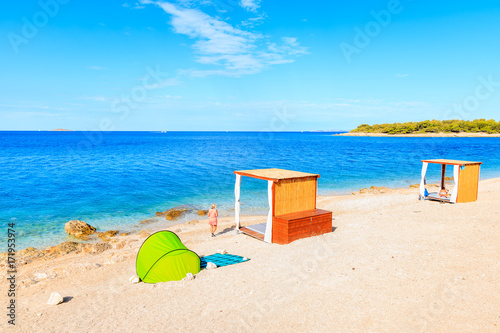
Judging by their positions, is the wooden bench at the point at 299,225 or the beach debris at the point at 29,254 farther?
the beach debris at the point at 29,254

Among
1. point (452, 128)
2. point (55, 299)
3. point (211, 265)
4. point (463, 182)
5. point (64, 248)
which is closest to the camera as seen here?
point (55, 299)

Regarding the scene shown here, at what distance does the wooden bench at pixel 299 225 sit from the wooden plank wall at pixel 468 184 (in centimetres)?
1081

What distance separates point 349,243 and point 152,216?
12927 mm

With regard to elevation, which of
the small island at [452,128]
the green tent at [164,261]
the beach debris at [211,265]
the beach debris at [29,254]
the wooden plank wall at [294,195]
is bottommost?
the beach debris at [29,254]

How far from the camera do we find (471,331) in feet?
19.9

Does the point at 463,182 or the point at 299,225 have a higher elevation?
the point at 463,182

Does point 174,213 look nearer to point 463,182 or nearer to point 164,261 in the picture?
point 164,261

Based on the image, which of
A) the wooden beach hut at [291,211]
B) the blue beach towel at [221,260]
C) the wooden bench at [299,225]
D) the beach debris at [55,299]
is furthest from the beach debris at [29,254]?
the wooden bench at [299,225]

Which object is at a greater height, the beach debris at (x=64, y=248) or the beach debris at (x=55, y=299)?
the beach debris at (x=55, y=299)

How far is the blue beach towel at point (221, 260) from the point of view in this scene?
10055 mm

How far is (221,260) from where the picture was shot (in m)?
10.4

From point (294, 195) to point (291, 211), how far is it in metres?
0.67

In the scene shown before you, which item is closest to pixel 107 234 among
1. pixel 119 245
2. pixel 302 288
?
pixel 119 245

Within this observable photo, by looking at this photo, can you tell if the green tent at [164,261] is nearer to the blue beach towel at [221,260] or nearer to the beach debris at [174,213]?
the blue beach towel at [221,260]
